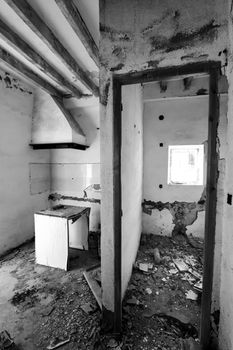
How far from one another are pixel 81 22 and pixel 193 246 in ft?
12.4

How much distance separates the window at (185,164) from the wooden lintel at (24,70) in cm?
256

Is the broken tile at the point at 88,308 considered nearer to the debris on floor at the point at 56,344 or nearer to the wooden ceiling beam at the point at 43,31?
the debris on floor at the point at 56,344

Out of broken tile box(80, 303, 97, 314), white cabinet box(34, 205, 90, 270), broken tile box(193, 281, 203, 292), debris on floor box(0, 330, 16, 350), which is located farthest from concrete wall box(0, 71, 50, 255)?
broken tile box(193, 281, 203, 292)

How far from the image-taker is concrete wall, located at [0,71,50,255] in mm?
2944

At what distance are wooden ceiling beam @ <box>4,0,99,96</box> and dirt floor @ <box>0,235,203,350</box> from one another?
2.95m

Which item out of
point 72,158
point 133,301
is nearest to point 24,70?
point 72,158

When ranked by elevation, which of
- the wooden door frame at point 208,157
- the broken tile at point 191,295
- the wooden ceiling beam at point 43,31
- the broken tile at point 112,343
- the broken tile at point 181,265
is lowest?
the broken tile at point 191,295

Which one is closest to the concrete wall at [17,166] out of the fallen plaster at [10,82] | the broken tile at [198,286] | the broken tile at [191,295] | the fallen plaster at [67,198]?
the fallen plaster at [10,82]

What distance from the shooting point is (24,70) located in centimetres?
258

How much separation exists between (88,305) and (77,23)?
2991mm

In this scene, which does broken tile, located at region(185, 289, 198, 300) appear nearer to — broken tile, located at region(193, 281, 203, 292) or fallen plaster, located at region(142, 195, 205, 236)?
broken tile, located at region(193, 281, 203, 292)

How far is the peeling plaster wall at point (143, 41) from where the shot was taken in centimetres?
123

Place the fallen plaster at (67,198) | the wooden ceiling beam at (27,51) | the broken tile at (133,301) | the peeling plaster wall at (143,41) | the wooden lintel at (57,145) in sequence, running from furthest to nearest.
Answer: the fallen plaster at (67,198) → the wooden lintel at (57,145) → the broken tile at (133,301) → the wooden ceiling beam at (27,51) → the peeling plaster wall at (143,41)

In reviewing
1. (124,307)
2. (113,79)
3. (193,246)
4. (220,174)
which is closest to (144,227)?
(193,246)
